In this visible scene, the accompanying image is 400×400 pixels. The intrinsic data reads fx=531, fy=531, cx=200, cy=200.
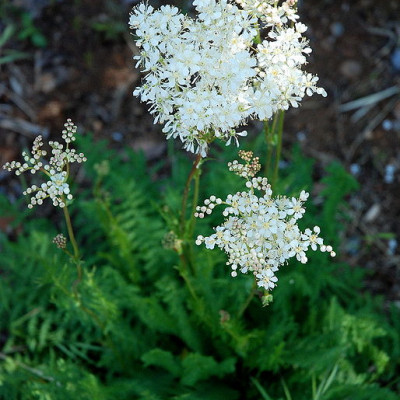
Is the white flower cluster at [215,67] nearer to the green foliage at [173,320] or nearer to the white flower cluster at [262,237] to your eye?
the white flower cluster at [262,237]

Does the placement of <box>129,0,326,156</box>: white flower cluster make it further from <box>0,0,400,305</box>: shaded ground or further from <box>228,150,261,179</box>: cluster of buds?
<box>0,0,400,305</box>: shaded ground

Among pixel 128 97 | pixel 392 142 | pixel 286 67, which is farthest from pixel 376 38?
pixel 286 67

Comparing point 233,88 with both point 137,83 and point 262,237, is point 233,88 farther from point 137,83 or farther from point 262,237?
point 137,83

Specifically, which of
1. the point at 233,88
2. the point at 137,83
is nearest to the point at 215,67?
A: the point at 233,88

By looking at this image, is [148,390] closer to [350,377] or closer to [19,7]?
[350,377]

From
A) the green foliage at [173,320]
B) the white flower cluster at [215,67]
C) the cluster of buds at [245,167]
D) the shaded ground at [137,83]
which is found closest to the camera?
the white flower cluster at [215,67]

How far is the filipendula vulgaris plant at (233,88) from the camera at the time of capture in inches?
92.4

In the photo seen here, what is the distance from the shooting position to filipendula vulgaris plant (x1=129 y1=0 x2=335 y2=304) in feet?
7.70

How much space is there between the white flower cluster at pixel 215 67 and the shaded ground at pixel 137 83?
119 inches

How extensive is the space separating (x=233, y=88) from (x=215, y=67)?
0.13 m

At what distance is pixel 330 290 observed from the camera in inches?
177

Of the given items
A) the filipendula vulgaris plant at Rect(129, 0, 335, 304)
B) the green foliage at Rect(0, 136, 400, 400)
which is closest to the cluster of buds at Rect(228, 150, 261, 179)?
the filipendula vulgaris plant at Rect(129, 0, 335, 304)

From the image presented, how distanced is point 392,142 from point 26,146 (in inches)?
149

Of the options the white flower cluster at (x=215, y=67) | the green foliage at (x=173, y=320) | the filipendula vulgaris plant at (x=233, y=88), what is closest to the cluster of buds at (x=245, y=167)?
the filipendula vulgaris plant at (x=233, y=88)
